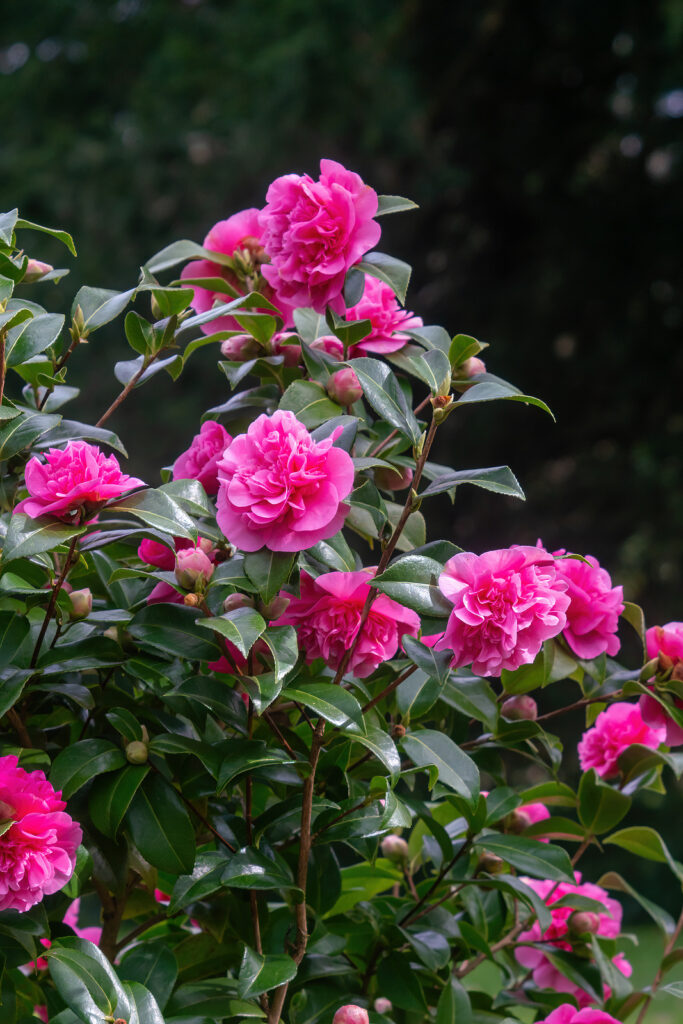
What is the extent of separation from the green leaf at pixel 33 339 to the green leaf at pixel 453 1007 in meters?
0.52

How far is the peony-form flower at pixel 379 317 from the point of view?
779mm

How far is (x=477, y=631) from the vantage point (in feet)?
1.83

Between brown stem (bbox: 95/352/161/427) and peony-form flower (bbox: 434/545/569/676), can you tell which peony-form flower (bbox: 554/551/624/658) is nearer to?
peony-form flower (bbox: 434/545/569/676)

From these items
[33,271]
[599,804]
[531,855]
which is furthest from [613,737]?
→ [33,271]

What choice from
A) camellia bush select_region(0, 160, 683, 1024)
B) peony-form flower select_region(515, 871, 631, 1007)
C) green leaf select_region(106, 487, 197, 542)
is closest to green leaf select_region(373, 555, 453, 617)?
camellia bush select_region(0, 160, 683, 1024)

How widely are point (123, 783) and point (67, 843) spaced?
0.05m

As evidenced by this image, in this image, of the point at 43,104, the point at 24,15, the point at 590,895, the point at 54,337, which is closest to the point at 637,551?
the point at 43,104

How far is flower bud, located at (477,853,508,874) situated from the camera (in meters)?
0.77

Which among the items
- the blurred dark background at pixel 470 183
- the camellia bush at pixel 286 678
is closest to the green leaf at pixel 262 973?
the camellia bush at pixel 286 678

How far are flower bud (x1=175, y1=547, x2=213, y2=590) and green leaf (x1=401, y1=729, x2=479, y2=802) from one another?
0.18 meters

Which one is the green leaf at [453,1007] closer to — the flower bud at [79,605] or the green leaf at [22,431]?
the flower bud at [79,605]

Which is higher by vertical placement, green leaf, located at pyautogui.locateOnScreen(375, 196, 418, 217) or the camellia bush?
green leaf, located at pyautogui.locateOnScreen(375, 196, 418, 217)

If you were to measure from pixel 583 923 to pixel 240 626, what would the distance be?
0.45m

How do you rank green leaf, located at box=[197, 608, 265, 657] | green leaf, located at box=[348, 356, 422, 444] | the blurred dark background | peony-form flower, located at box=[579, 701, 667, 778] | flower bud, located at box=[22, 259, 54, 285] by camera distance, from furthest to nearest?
the blurred dark background → peony-form flower, located at box=[579, 701, 667, 778] → flower bud, located at box=[22, 259, 54, 285] → green leaf, located at box=[348, 356, 422, 444] → green leaf, located at box=[197, 608, 265, 657]
